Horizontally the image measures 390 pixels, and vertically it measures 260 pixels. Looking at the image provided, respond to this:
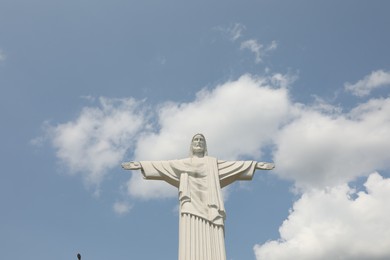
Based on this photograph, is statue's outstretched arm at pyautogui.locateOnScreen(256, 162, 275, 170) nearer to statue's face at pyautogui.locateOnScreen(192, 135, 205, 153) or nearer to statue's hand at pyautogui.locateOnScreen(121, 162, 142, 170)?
statue's face at pyautogui.locateOnScreen(192, 135, 205, 153)

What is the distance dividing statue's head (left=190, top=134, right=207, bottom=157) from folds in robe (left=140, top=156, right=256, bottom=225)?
35 centimetres

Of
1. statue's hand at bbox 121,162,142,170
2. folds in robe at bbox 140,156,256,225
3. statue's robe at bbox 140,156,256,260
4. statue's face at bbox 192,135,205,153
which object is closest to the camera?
statue's robe at bbox 140,156,256,260

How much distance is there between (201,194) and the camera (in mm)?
14023

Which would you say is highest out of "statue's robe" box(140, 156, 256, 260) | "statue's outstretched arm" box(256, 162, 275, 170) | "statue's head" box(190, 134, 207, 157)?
"statue's head" box(190, 134, 207, 157)

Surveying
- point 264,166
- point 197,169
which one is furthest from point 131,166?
point 264,166

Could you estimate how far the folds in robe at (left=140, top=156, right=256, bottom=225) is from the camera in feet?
44.7

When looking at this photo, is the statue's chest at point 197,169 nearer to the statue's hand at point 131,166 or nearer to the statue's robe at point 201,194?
the statue's robe at point 201,194

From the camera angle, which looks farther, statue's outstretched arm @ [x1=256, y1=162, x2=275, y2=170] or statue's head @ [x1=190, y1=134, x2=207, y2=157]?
statue's head @ [x1=190, y1=134, x2=207, y2=157]

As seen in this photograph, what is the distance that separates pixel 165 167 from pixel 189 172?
0.79 metres

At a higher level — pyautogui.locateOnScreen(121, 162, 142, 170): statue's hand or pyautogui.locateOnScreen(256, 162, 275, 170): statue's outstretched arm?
pyautogui.locateOnScreen(256, 162, 275, 170): statue's outstretched arm

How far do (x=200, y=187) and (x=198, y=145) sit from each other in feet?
5.63

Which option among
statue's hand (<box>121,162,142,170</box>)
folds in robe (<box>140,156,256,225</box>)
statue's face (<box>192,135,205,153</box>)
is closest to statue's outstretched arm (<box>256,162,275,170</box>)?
folds in robe (<box>140,156,256,225</box>)

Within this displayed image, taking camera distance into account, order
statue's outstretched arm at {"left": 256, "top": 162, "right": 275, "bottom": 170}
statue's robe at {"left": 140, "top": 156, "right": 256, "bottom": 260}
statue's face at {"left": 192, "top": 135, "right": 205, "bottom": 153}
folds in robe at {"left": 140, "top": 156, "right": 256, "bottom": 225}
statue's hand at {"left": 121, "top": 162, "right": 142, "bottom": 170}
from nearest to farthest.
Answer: statue's robe at {"left": 140, "top": 156, "right": 256, "bottom": 260}
folds in robe at {"left": 140, "top": 156, "right": 256, "bottom": 225}
statue's hand at {"left": 121, "top": 162, "right": 142, "bottom": 170}
statue's outstretched arm at {"left": 256, "top": 162, "right": 275, "bottom": 170}
statue's face at {"left": 192, "top": 135, "right": 205, "bottom": 153}

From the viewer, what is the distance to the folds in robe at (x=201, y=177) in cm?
1361
